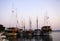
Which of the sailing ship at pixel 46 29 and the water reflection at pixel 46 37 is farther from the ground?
the sailing ship at pixel 46 29

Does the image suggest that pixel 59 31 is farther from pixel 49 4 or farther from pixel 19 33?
pixel 19 33

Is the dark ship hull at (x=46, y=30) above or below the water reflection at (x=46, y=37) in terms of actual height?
above

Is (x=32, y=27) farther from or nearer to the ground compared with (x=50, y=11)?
nearer to the ground

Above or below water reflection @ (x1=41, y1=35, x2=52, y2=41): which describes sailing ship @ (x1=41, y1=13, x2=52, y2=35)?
above

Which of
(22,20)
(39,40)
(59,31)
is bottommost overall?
(39,40)

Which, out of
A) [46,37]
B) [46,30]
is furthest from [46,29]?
[46,37]

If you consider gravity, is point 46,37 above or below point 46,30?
below

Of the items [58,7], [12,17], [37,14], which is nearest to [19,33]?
[12,17]

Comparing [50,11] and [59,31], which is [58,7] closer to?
[50,11]

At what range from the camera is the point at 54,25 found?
2713 mm

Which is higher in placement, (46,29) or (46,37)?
(46,29)

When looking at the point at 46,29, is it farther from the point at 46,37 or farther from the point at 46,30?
the point at 46,37

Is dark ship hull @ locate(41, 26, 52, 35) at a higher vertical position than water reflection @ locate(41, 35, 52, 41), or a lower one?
higher

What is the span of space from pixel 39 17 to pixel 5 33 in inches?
27.1
